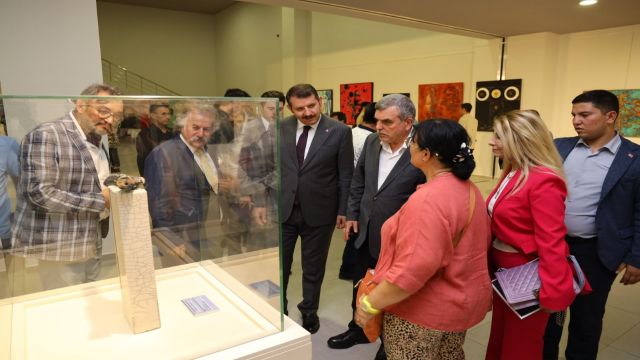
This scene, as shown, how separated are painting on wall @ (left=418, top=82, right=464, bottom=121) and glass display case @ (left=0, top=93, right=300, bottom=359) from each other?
7.58 m

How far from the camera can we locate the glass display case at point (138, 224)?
110 cm

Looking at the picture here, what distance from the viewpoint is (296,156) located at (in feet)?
8.53

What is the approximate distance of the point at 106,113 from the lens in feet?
3.62

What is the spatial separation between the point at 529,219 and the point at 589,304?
2.67 ft

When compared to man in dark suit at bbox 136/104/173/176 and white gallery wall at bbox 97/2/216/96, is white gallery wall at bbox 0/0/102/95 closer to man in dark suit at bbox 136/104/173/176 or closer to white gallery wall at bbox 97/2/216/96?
man in dark suit at bbox 136/104/173/176

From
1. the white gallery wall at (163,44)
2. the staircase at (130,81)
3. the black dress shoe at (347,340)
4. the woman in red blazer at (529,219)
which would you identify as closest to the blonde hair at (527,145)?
the woman in red blazer at (529,219)

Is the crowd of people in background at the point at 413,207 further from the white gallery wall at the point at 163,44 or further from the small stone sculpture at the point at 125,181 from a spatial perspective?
the white gallery wall at the point at 163,44

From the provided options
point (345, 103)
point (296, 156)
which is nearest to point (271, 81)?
point (345, 103)

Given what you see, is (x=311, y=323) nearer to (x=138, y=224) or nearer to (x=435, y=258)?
(x=435, y=258)

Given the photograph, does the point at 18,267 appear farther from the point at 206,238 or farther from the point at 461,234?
the point at 461,234

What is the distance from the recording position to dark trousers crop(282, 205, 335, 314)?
8.87 feet

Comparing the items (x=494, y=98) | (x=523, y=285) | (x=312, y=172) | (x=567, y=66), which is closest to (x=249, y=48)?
(x=494, y=98)

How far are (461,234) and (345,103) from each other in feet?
31.8

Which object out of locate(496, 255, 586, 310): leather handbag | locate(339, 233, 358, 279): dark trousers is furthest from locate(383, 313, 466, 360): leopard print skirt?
locate(339, 233, 358, 279): dark trousers
